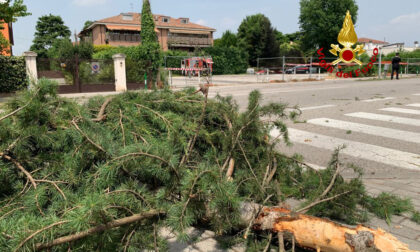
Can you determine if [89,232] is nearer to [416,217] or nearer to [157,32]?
[416,217]

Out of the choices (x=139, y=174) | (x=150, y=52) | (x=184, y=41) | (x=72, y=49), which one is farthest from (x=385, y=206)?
(x=184, y=41)

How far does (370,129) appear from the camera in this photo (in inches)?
260

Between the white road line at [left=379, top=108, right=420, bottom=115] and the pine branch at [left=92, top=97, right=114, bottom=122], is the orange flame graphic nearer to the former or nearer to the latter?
the white road line at [left=379, top=108, right=420, bottom=115]

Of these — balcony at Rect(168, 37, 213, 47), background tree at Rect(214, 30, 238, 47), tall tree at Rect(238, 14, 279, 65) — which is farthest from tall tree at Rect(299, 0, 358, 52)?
balcony at Rect(168, 37, 213, 47)

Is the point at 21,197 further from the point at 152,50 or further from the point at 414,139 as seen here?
the point at 152,50

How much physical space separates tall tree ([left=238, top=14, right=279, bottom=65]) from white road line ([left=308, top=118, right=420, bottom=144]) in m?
51.3

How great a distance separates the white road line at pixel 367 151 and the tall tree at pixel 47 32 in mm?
66617

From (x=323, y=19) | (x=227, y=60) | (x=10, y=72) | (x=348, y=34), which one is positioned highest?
(x=323, y=19)

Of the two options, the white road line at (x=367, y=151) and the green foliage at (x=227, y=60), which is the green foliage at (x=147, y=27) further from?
the green foliage at (x=227, y=60)

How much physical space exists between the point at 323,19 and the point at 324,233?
66953 millimetres

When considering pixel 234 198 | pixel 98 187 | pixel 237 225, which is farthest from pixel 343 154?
pixel 98 187

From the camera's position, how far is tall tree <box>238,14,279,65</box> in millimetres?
58188

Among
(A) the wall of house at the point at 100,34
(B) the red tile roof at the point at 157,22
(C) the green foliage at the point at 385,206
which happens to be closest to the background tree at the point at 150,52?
(C) the green foliage at the point at 385,206

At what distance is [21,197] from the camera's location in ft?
6.31
